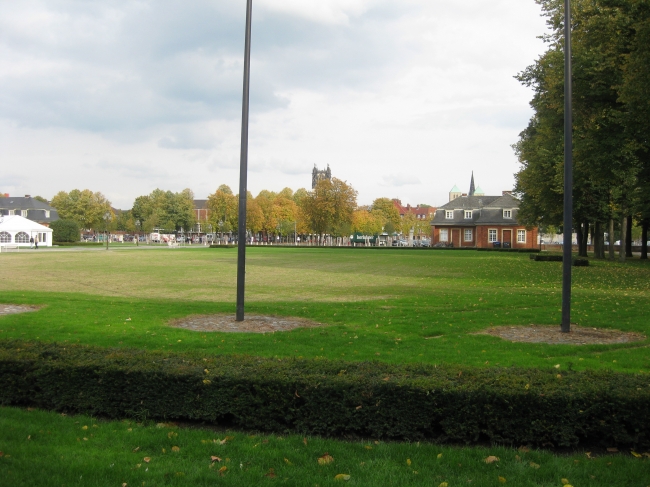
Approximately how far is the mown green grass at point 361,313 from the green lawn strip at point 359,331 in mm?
23


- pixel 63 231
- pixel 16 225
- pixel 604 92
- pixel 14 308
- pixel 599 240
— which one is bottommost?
pixel 14 308

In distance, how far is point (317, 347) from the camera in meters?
10.1

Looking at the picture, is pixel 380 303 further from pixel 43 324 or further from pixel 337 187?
pixel 337 187

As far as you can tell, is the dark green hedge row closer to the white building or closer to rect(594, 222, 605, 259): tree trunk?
rect(594, 222, 605, 259): tree trunk

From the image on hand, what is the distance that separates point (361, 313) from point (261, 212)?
92551 millimetres

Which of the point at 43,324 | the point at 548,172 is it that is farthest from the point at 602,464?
the point at 548,172

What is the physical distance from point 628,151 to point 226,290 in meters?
18.5

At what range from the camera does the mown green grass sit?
973cm

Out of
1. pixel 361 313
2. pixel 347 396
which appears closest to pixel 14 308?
pixel 361 313

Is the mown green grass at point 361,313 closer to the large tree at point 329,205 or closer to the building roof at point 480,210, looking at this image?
the building roof at point 480,210

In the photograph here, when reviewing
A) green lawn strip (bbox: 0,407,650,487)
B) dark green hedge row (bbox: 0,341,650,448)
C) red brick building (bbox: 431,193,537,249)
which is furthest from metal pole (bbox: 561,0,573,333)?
red brick building (bbox: 431,193,537,249)

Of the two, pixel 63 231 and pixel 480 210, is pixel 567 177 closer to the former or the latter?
pixel 480 210

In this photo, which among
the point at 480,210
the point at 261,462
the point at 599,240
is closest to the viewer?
the point at 261,462

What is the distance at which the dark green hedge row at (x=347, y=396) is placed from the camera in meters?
5.48
